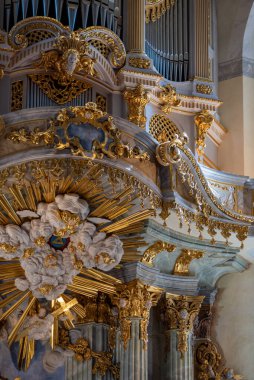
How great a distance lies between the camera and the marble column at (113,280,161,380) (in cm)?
1492

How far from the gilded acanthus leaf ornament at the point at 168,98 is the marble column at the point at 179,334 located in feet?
8.48

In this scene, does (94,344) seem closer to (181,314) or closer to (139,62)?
(181,314)

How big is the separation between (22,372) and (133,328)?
1699 millimetres

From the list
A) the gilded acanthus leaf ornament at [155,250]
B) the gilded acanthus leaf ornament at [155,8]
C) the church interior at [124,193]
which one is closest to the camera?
the church interior at [124,193]

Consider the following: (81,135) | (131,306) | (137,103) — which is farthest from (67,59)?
(131,306)

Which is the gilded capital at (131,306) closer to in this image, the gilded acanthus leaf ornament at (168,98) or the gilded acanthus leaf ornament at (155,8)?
the gilded acanthus leaf ornament at (168,98)

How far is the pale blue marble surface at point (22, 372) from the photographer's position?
1552cm

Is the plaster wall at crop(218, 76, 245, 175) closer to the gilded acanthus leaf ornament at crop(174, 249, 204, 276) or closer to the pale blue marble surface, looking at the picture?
the gilded acanthus leaf ornament at crop(174, 249, 204, 276)

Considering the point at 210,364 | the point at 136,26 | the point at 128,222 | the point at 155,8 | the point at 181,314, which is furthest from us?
the point at 155,8

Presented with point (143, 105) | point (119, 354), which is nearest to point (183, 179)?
point (143, 105)

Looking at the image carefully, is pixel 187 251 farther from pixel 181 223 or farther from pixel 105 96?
pixel 105 96

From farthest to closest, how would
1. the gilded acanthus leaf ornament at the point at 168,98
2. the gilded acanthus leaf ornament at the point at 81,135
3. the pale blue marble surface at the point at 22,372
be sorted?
the gilded acanthus leaf ornament at the point at 168,98 < the pale blue marble surface at the point at 22,372 < the gilded acanthus leaf ornament at the point at 81,135

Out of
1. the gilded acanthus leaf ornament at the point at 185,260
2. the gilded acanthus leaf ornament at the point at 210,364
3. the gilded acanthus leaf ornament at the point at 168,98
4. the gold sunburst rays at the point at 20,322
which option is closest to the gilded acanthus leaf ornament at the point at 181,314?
the gilded acanthus leaf ornament at the point at 185,260

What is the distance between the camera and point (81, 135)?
542 inches
